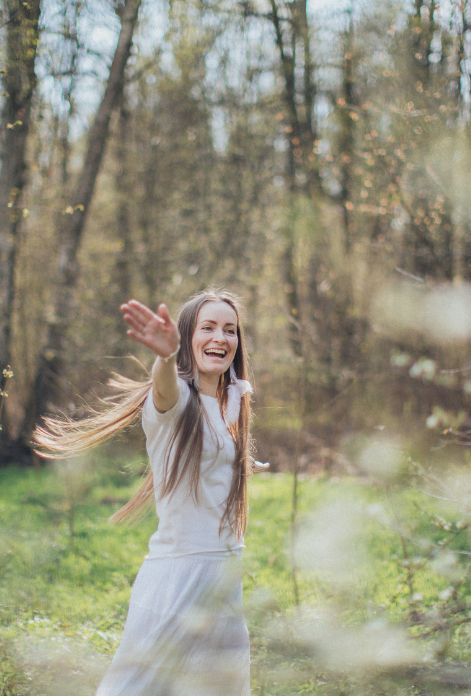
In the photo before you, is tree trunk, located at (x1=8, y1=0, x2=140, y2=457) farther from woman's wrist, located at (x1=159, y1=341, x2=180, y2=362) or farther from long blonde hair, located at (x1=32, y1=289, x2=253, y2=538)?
woman's wrist, located at (x1=159, y1=341, x2=180, y2=362)

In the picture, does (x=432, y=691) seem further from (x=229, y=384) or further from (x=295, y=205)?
(x=295, y=205)

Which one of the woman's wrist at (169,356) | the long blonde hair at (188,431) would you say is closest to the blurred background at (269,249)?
the long blonde hair at (188,431)

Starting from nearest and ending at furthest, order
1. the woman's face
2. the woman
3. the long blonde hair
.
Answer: the woman
the long blonde hair
the woman's face

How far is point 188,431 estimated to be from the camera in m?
2.82

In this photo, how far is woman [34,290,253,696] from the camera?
267 cm

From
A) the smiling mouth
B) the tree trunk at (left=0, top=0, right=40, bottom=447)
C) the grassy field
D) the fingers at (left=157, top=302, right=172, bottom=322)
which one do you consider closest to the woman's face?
the smiling mouth

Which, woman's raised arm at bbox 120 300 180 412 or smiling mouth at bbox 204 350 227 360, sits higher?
woman's raised arm at bbox 120 300 180 412

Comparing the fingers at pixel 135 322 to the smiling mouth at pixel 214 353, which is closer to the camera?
the fingers at pixel 135 322

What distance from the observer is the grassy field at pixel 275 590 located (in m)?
4.19

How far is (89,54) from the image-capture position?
9.33m

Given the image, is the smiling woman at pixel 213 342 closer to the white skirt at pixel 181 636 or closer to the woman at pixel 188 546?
the woman at pixel 188 546

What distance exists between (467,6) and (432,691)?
15.2 feet

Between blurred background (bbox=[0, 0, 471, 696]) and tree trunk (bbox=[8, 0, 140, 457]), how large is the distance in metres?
0.03

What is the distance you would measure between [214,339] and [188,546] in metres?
0.71
